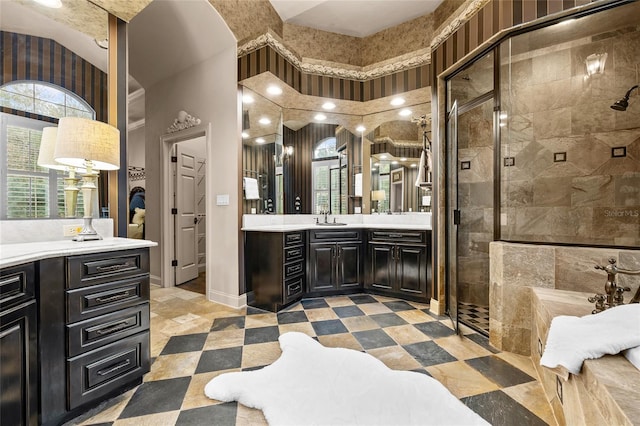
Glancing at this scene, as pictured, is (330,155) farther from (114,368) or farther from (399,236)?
(114,368)

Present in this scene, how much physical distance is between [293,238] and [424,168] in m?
1.80

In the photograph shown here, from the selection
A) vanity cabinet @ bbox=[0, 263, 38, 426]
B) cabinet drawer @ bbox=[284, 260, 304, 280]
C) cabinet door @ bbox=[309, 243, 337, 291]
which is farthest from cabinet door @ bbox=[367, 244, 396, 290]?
vanity cabinet @ bbox=[0, 263, 38, 426]

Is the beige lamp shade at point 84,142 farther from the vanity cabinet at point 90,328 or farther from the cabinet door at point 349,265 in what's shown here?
the cabinet door at point 349,265

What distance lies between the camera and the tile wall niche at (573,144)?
7.86 feet

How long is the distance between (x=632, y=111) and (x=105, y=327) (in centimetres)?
439

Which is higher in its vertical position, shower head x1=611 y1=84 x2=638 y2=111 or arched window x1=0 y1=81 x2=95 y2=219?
shower head x1=611 y1=84 x2=638 y2=111

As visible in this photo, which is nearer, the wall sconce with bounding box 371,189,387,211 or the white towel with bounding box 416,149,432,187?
the white towel with bounding box 416,149,432,187

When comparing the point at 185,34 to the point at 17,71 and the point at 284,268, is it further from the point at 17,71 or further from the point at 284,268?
the point at 284,268

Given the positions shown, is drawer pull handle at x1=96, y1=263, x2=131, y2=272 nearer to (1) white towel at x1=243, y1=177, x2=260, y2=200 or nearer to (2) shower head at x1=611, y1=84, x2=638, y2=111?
(1) white towel at x1=243, y1=177, x2=260, y2=200

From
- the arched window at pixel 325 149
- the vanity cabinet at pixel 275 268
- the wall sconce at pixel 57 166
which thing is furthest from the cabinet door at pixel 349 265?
the wall sconce at pixel 57 166

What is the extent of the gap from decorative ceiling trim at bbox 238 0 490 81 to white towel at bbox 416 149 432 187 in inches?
39.2

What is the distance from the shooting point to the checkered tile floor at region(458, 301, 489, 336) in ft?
7.84

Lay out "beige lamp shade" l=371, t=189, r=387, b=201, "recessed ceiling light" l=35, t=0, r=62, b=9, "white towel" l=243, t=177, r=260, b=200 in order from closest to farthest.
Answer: "recessed ceiling light" l=35, t=0, r=62, b=9
"white towel" l=243, t=177, r=260, b=200
"beige lamp shade" l=371, t=189, r=387, b=201

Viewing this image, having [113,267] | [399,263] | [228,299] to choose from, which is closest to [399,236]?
[399,263]
